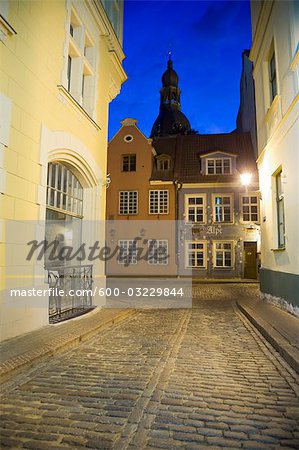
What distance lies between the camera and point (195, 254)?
2398 cm

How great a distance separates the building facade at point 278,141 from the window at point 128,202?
14398 millimetres

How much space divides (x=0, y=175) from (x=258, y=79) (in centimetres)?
966

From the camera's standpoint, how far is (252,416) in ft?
9.97

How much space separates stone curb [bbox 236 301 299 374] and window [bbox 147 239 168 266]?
1596cm

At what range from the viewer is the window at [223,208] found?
78.8ft

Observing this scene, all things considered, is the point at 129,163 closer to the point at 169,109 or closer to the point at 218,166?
the point at 218,166

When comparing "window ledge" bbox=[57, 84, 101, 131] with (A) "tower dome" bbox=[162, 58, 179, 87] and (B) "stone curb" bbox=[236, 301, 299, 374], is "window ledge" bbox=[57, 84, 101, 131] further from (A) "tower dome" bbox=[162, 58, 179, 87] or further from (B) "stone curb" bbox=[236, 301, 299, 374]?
(A) "tower dome" bbox=[162, 58, 179, 87]

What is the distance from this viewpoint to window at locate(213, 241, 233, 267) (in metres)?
23.6

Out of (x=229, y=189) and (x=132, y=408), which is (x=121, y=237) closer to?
(x=229, y=189)

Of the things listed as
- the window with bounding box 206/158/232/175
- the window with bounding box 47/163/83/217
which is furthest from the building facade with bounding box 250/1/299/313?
the window with bounding box 206/158/232/175

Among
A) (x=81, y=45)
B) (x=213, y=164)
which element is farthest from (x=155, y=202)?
(x=81, y=45)

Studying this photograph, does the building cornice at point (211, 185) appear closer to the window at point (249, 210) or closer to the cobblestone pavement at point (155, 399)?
Answer: the window at point (249, 210)

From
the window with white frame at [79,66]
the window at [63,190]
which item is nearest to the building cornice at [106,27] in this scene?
the window with white frame at [79,66]

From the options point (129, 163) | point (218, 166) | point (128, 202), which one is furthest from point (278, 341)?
point (129, 163)
